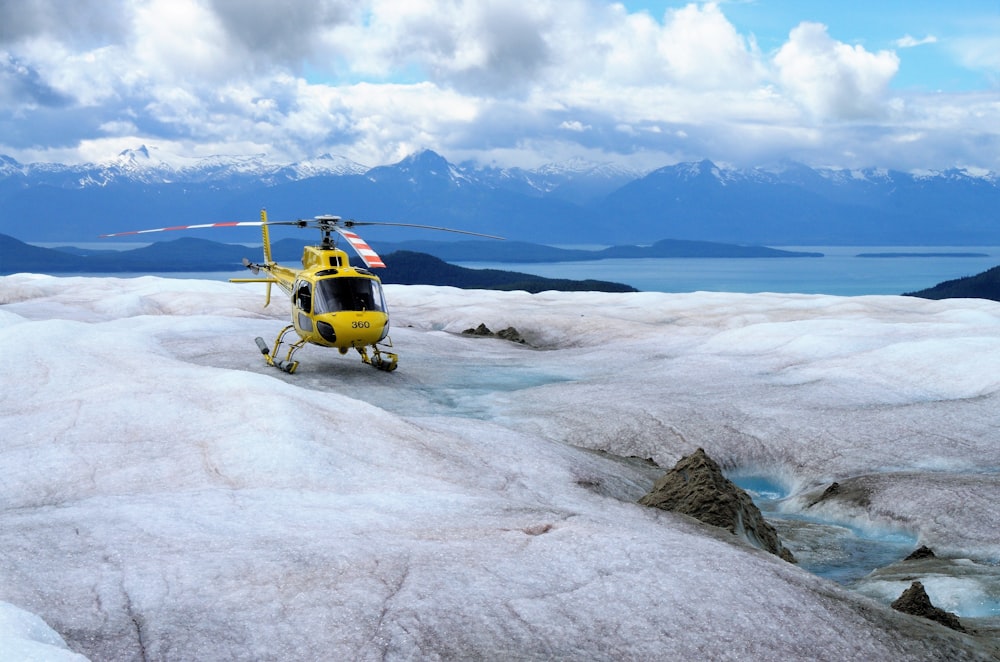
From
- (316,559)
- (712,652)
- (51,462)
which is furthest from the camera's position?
(51,462)

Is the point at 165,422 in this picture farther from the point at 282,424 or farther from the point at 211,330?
the point at 211,330

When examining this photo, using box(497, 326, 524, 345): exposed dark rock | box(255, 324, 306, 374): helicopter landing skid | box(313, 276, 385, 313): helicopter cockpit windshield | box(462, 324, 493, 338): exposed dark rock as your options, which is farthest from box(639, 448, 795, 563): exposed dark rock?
box(462, 324, 493, 338): exposed dark rock

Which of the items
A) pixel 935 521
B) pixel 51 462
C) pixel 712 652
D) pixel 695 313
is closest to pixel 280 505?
pixel 51 462

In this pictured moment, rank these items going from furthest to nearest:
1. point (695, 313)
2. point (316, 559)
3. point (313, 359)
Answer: point (695, 313), point (313, 359), point (316, 559)

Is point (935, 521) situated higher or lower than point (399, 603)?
lower

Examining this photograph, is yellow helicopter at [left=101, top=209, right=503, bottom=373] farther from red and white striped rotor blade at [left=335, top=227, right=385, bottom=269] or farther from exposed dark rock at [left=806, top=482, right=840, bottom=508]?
exposed dark rock at [left=806, top=482, right=840, bottom=508]

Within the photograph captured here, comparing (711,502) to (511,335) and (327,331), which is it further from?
(511,335)
